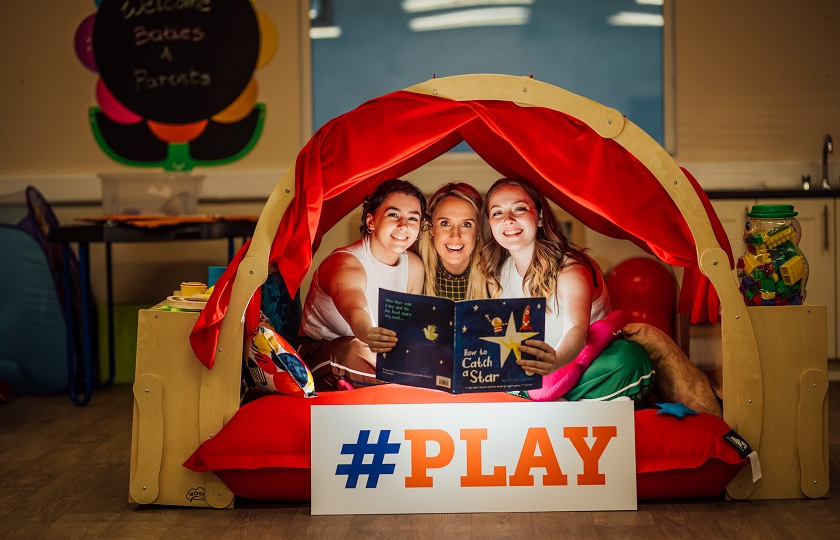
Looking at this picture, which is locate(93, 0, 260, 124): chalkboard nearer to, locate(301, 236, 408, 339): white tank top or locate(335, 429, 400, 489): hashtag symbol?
locate(301, 236, 408, 339): white tank top

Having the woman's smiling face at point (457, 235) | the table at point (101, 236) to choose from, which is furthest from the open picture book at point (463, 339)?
the table at point (101, 236)

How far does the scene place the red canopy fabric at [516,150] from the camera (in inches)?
98.8

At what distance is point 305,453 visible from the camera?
96.0 inches

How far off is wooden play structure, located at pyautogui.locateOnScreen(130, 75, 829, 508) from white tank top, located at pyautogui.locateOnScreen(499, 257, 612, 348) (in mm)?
350

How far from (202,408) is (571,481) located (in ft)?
3.12

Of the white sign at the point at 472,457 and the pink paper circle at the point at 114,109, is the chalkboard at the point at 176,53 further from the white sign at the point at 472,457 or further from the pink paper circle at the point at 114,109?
the white sign at the point at 472,457

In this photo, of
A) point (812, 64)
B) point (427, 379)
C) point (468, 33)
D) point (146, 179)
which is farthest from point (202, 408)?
point (812, 64)

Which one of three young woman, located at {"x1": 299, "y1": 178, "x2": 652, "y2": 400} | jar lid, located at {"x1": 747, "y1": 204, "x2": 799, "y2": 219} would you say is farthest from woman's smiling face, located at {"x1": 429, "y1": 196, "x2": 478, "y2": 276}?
jar lid, located at {"x1": 747, "y1": 204, "x2": 799, "y2": 219}

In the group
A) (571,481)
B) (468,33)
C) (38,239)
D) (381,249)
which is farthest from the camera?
(468,33)

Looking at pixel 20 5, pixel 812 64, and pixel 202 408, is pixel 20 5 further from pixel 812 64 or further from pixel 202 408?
pixel 812 64

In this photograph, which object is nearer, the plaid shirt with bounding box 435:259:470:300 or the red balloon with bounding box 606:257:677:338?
the plaid shirt with bounding box 435:259:470:300

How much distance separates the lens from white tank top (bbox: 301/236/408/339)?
271cm

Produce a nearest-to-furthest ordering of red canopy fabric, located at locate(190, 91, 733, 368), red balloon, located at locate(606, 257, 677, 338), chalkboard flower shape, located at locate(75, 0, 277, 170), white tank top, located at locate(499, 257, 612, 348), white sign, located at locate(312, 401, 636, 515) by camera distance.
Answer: white sign, located at locate(312, 401, 636, 515), red canopy fabric, located at locate(190, 91, 733, 368), white tank top, located at locate(499, 257, 612, 348), red balloon, located at locate(606, 257, 677, 338), chalkboard flower shape, located at locate(75, 0, 277, 170)

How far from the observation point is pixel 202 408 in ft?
8.11
